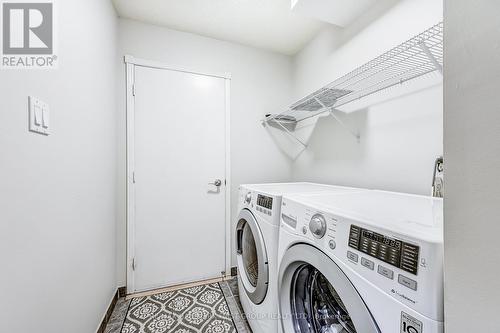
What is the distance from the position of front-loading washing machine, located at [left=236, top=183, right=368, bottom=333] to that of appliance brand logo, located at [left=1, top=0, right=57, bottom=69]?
1119 millimetres

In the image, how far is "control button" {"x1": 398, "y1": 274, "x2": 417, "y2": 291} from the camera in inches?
17.5

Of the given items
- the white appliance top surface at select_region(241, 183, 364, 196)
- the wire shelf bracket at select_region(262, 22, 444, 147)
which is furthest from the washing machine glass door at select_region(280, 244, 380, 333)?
the wire shelf bracket at select_region(262, 22, 444, 147)

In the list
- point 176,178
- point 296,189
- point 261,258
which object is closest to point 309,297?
point 261,258

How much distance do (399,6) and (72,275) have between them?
2.26m

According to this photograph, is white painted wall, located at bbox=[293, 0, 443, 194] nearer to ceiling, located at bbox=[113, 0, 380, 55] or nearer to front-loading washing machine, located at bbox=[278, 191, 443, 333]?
ceiling, located at bbox=[113, 0, 380, 55]

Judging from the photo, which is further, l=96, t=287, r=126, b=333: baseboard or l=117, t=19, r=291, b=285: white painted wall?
l=117, t=19, r=291, b=285: white painted wall

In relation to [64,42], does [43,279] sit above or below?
below

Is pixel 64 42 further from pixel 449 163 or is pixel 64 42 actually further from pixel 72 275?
pixel 449 163

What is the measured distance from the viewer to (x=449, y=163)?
1.26ft

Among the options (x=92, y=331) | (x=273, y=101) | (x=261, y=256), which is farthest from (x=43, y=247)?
(x=273, y=101)

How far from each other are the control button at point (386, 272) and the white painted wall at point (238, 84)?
5.45 ft

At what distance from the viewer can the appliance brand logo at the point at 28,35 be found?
67cm

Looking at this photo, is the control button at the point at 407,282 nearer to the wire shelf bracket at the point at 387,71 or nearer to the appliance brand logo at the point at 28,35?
the wire shelf bracket at the point at 387,71

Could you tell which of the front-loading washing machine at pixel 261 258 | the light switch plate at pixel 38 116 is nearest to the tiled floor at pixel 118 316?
the front-loading washing machine at pixel 261 258
